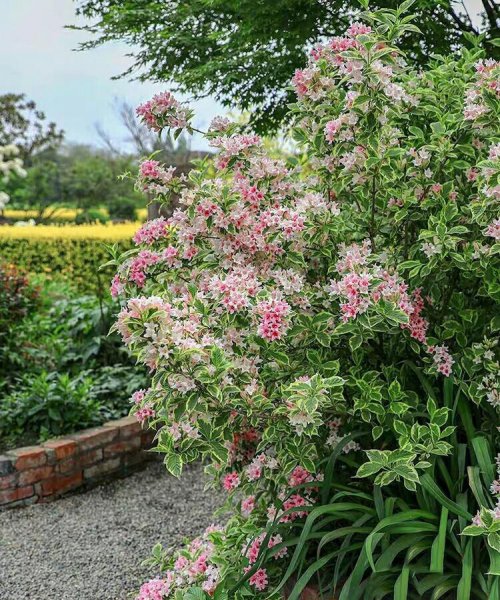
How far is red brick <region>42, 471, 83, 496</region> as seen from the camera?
3.67 metres

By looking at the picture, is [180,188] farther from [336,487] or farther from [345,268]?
[336,487]

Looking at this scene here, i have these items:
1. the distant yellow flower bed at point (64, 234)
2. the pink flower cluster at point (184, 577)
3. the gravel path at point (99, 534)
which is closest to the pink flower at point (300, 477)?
the pink flower cluster at point (184, 577)

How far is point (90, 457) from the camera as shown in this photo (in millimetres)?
3824

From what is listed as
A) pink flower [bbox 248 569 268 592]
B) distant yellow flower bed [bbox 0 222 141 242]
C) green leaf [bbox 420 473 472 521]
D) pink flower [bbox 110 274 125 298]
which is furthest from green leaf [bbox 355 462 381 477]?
distant yellow flower bed [bbox 0 222 141 242]

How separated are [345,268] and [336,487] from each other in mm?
637

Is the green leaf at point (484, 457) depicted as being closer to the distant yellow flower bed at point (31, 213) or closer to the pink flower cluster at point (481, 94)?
the pink flower cluster at point (481, 94)

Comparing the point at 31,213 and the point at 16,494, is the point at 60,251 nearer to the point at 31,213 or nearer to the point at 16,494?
the point at 16,494

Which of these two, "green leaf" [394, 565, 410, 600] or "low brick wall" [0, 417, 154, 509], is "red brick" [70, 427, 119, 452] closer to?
"low brick wall" [0, 417, 154, 509]

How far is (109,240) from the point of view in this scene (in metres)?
8.60

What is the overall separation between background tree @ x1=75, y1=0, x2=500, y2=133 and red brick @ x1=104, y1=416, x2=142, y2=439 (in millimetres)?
2104

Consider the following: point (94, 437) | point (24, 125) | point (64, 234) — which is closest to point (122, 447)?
point (94, 437)

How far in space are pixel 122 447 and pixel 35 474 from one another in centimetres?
51

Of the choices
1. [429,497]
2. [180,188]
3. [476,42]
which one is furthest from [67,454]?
[476,42]

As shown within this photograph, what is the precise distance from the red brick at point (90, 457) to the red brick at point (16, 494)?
28cm
